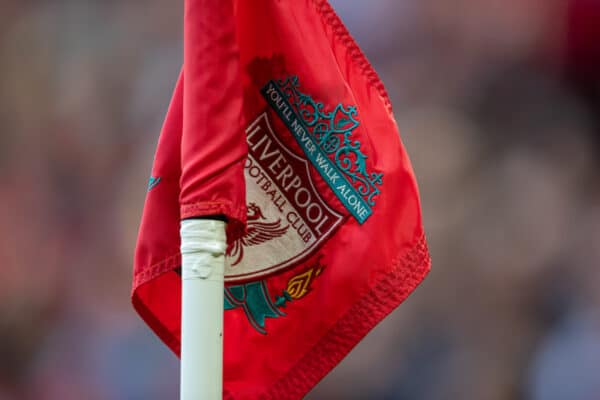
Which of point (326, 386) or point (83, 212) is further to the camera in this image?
point (83, 212)

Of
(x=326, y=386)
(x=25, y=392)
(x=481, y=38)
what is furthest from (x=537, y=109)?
(x=25, y=392)

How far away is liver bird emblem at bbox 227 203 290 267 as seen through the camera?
720 millimetres

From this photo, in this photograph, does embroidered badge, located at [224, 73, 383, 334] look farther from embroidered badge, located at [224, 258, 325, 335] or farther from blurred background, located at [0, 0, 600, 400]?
blurred background, located at [0, 0, 600, 400]

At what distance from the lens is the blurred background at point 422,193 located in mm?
1708

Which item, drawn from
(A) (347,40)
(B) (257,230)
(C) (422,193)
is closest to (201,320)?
(B) (257,230)

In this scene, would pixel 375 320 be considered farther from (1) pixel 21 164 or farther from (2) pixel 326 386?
(1) pixel 21 164

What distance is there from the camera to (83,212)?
1.94 m

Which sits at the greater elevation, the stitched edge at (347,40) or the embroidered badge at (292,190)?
the stitched edge at (347,40)

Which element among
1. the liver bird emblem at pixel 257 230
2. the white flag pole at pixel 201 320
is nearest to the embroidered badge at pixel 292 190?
the liver bird emblem at pixel 257 230

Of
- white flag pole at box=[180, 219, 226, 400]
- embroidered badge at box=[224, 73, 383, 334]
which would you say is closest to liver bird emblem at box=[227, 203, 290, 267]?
embroidered badge at box=[224, 73, 383, 334]

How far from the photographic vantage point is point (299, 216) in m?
0.72

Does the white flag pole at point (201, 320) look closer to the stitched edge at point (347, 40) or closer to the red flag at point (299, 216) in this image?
the red flag at point (299, 216)

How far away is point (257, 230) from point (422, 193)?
114cm

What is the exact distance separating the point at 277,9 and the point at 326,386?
48.6 inches
